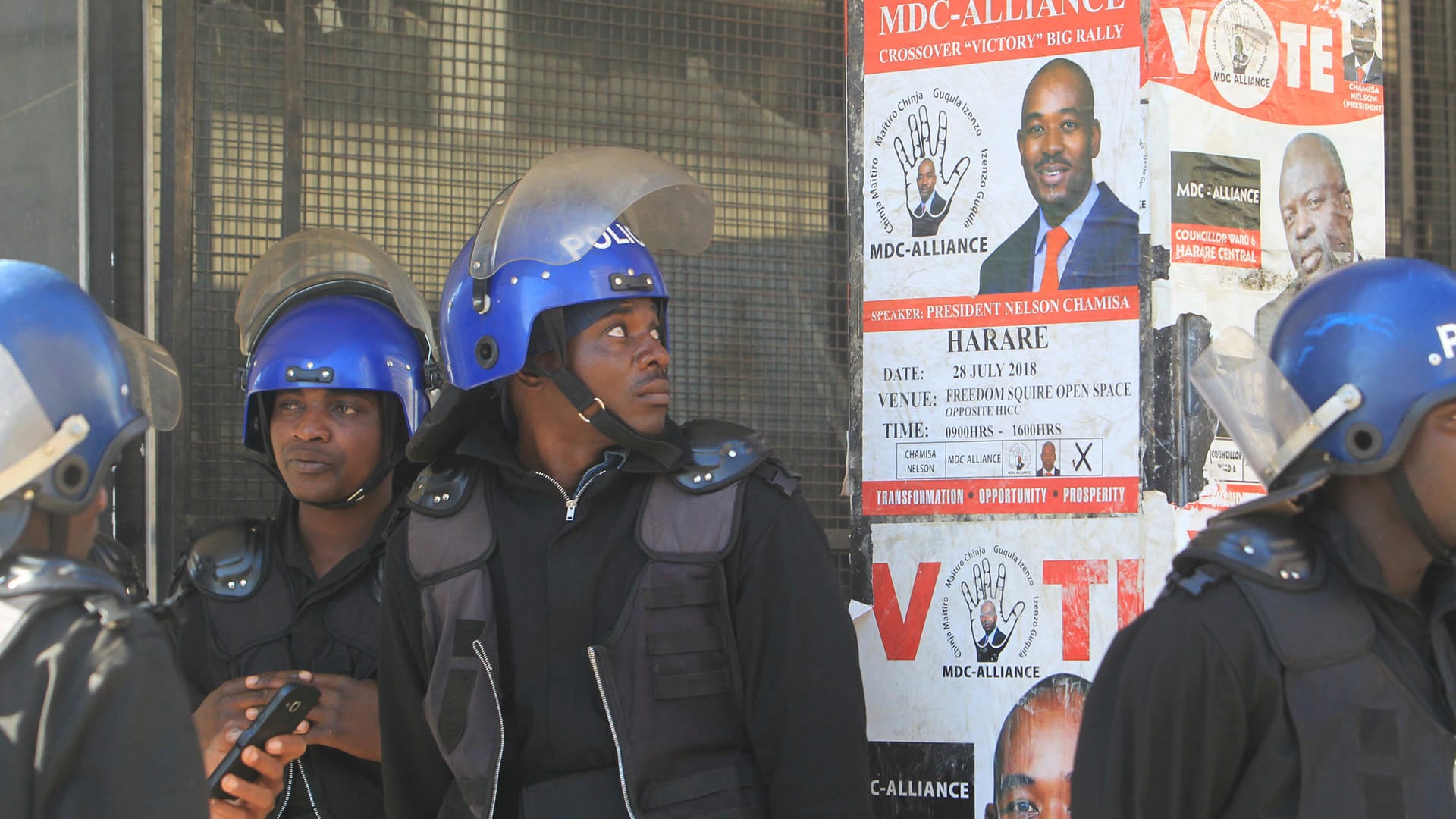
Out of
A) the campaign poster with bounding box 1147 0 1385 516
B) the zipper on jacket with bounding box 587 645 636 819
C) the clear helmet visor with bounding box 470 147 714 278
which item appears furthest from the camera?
the campaign poster with bounding box 1147 0 1385 516

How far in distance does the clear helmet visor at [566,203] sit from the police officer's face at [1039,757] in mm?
1508

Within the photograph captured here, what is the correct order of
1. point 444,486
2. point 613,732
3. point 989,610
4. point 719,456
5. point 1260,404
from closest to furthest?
1. point 1260,404
2. point 613,732
3. point 719,456
4. point 444,486
5. point 989,610

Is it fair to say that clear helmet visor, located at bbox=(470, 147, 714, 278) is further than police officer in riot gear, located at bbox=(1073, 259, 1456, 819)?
Yes

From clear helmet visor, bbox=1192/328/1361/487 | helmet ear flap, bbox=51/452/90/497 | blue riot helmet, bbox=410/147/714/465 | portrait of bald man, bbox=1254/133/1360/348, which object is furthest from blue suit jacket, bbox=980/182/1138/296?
helmet ear flap, bbox=51/452/90/497

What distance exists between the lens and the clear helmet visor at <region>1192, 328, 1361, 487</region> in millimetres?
2113

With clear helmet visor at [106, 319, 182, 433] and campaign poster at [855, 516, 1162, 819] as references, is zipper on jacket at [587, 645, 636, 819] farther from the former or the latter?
clear helmet visor at [106, 319, 182, 433]

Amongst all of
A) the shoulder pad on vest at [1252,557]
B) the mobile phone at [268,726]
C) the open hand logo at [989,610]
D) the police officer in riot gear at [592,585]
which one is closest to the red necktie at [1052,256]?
the open hand logo at [989,610]

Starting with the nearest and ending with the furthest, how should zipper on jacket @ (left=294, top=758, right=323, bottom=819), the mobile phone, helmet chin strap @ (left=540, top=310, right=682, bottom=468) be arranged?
helmet chin strap @ (left=540, top=310, right=682, bottom=468), the mobile phone, zipper on jacket @ (left=294, top=758, right=323, bottom=819)

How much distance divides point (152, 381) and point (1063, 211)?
7.67 feet

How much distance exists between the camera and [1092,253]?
3.63 m

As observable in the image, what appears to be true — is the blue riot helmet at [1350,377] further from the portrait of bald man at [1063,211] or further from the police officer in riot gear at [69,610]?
the police officer in riot gear at [69,610]

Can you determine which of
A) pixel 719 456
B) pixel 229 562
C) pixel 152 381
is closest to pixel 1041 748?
pixel 719 456

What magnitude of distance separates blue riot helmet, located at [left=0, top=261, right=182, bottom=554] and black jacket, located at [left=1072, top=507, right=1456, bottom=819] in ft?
4.51

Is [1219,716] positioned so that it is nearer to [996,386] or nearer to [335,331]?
[996,386]
